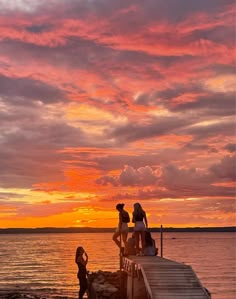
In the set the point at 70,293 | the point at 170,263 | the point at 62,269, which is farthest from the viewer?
the point at 62,269

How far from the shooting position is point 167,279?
20.9m

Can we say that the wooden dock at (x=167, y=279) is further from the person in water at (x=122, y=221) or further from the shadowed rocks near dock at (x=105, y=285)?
the shadowed rocks near dock at (x=105, y=285)

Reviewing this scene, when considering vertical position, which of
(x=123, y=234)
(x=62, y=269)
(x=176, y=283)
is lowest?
(x=62, y=269)

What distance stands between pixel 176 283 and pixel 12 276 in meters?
58.5

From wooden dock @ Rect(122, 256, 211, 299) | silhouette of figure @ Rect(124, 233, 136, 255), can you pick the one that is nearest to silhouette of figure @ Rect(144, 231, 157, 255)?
silhouette of figure @ Rect(124, 233, 136, 255)

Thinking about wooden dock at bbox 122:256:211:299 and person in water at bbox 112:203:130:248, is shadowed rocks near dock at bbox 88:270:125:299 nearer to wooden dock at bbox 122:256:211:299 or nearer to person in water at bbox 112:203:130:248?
person in water at bbox 112:203:130:248

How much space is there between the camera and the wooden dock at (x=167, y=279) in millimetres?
20141

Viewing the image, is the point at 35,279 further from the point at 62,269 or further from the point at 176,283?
the point at 176,283

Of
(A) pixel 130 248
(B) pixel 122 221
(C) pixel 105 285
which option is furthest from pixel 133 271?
(C) pixel 105 285

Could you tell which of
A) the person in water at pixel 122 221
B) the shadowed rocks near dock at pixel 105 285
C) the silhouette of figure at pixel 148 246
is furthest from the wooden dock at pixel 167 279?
the shadowed rocks near dock at pixel 105 285

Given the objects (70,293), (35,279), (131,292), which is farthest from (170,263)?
(35,279)

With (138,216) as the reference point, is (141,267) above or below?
below

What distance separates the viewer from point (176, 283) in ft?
68.0

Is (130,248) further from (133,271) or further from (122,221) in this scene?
(133,271)
